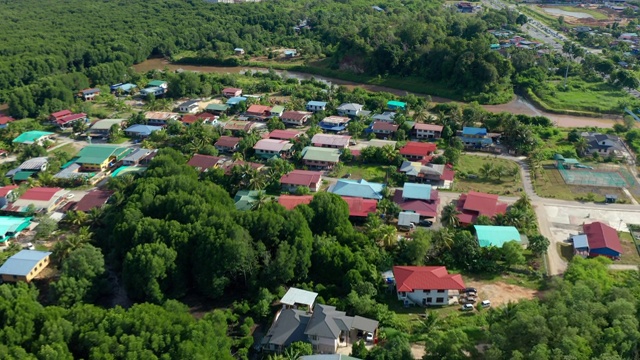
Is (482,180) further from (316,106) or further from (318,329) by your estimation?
(318,329)

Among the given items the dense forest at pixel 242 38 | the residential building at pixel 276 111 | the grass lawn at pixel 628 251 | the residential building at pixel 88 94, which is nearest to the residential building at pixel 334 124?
the residential building at pixel 276 111

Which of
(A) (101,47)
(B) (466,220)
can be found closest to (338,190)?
(B) (466,220)

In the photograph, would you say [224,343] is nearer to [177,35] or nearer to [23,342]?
[23,342]

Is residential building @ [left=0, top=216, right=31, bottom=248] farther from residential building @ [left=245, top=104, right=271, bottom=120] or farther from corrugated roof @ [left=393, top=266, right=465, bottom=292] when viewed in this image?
residential building @ [left=245, top=104, right=271, bottom=120]

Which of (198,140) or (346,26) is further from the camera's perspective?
(346,26)

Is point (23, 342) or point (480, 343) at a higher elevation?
point (23, 342)

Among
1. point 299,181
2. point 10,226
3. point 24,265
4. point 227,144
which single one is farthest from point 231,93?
point 24,265

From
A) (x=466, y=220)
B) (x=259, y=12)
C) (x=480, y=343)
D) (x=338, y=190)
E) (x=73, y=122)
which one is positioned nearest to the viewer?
(x=480, y=343)

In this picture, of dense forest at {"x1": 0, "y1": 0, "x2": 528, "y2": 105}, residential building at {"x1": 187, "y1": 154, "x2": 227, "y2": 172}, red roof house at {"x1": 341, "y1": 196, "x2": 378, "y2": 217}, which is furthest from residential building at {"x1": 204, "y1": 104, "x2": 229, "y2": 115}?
red roof house at {"x1": 341, "y1": 196, "x2": 378, "y2": 217}
